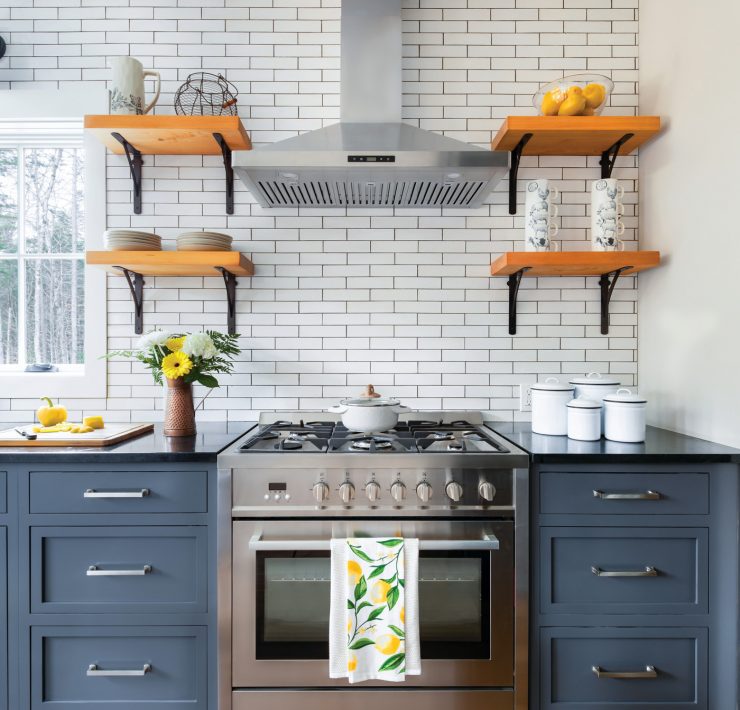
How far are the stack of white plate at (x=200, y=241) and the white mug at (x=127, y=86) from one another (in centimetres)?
54

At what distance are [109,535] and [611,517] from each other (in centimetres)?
157

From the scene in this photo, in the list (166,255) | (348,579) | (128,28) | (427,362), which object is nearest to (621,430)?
(427,362)

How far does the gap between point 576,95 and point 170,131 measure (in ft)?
5.24

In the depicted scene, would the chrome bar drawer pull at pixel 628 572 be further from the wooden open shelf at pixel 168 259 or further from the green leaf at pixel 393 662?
the wooden open shelf at pixel 168 259

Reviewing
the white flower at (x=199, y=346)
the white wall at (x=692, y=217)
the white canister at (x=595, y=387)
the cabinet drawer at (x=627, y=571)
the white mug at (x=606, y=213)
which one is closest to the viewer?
the cabinet drawer at (x=627, y=571)

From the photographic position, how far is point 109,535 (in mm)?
1658

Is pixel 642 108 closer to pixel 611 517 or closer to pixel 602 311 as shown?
pixel 602 311

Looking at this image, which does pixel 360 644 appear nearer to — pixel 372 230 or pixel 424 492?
pixel 424 492

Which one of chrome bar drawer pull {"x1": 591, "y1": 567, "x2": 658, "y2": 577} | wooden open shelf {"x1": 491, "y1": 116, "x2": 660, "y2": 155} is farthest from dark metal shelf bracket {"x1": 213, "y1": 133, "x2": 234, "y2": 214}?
chrome bar drawer pull {"x1": 591, "y1": 567, "x2": 658, "y2": 577}

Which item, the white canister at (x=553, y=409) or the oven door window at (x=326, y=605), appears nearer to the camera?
the oven door window at (x=326, y=605)

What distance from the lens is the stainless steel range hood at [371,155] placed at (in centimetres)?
181

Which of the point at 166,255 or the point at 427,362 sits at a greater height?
the point at 166,255

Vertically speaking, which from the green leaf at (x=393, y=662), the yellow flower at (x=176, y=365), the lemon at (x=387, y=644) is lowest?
the green leaf at (x=393, y=662)

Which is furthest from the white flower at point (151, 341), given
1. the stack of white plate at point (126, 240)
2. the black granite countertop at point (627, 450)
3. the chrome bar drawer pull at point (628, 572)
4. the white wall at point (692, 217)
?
the white wall at point (692, 217)
